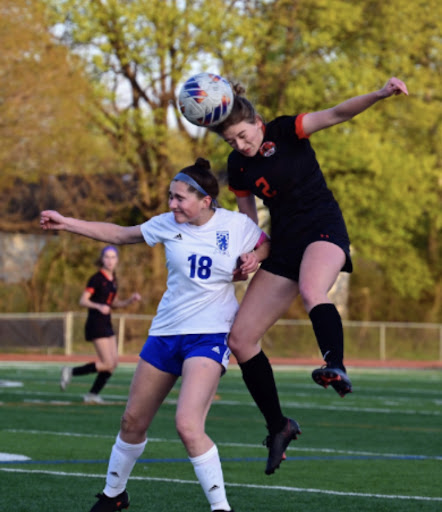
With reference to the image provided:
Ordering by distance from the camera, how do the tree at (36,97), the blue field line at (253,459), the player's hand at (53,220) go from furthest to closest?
the tree at (36,97) < the blue field line at (253,459) < the player's hand at (53,220)

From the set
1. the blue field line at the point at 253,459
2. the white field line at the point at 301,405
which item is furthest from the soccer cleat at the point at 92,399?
the blue field line at the point at 253,459

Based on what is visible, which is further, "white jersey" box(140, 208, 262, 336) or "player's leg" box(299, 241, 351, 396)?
"player's leg" box(299, 241, 351, 396)

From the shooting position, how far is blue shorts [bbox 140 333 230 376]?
20.3ft

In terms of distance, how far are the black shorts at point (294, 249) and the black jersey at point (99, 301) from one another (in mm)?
8306

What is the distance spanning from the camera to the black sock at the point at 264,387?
677 centimetres

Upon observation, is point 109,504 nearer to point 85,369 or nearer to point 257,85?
point 85,369

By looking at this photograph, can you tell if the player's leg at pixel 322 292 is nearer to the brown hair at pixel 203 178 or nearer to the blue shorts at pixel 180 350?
the blue shorts at pixel 180 350

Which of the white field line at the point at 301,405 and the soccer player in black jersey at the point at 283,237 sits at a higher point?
the soccer player in black jersey at the point at 283,237

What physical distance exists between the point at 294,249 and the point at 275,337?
2809 centimetres

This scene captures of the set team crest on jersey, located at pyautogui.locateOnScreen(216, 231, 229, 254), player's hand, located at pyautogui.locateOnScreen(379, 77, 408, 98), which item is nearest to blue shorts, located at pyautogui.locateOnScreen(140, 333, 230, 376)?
team crest on jersey, located at pyautogui.locateOnScreen(216, 231, 229, 254)

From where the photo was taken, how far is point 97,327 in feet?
48.7

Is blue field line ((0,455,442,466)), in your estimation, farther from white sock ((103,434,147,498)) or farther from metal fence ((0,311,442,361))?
metal fence ((0,311,442,361))

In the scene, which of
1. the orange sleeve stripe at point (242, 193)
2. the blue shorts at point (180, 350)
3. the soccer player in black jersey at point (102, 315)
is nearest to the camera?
the blue shorts at point (180, 350)

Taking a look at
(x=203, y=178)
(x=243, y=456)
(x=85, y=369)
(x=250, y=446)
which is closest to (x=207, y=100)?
(x=203, y=178)
